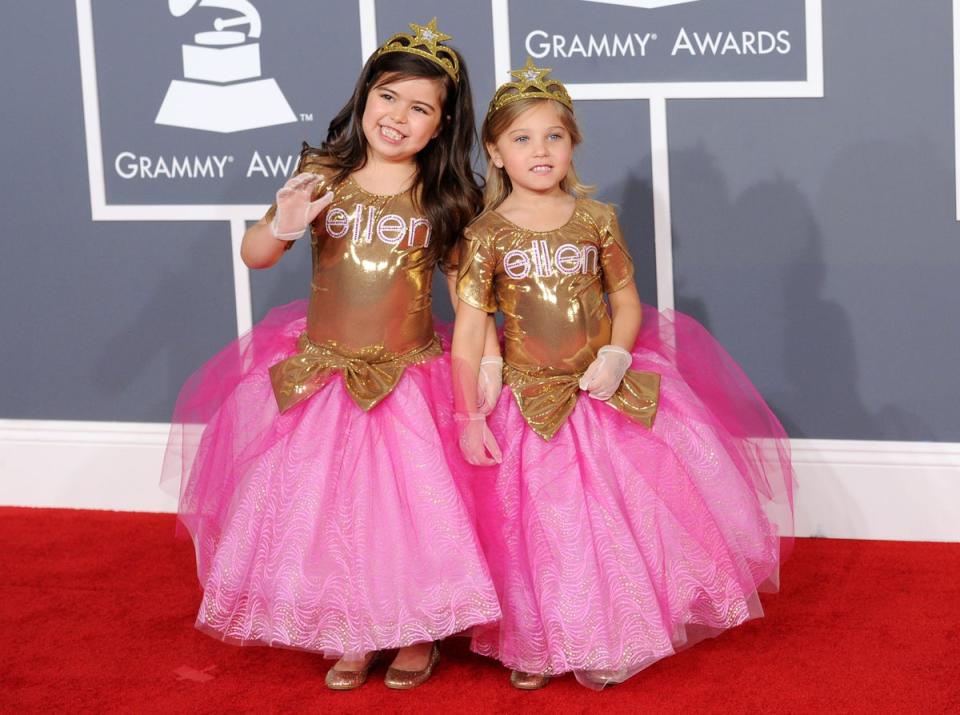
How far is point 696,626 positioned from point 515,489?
0.49 meters

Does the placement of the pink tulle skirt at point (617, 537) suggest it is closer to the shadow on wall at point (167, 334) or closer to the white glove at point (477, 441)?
the white glove at point (477, 441)

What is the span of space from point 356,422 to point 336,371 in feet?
0.46

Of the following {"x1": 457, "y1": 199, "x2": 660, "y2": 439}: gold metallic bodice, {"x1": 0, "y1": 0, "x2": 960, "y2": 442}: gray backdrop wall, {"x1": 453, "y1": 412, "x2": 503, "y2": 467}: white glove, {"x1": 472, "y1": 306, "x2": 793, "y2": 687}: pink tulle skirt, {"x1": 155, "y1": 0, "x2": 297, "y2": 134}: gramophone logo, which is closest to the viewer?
{"x1": 472, "y1": 306, "x2": 793, "y2": 687}: pink tulle skirt

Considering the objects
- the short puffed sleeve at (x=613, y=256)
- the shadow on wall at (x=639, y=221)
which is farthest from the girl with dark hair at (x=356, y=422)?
the shadow on wall at (x=639, y=221)

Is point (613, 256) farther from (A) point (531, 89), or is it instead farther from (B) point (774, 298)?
(B) point (774, 298)

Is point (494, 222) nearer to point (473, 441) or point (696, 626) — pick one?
point (473, 441)

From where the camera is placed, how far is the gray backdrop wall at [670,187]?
10.9ft

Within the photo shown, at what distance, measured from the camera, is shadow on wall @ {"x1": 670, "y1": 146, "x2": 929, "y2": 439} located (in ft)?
11.3

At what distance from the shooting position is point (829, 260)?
11.2 ft

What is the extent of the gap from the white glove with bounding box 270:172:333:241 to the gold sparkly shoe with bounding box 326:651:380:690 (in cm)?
94

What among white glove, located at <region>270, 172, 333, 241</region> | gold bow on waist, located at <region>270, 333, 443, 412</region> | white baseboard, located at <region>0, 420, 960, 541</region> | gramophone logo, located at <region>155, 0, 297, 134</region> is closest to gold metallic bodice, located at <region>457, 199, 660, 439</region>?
gold bow on waist, located at <region>270, 333, 443, 412</region>

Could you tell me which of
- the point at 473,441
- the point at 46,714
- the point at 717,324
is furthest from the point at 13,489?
the point at 717,324

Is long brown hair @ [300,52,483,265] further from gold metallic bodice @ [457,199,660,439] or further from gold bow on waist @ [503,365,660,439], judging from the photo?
gold bow on waist @ [503,365,660,439]

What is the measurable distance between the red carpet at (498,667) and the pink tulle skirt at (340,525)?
14cm
